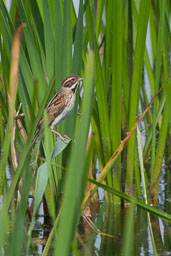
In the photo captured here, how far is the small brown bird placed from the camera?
3468 mm

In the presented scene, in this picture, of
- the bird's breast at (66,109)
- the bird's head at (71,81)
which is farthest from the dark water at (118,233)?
the bird's head at (71,81)

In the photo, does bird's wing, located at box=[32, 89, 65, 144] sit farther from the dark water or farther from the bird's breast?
the dark water

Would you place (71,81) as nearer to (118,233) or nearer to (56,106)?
(56,106)

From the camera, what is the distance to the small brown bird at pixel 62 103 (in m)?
3.47

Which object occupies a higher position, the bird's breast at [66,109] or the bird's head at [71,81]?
the bird's head at [71,81]

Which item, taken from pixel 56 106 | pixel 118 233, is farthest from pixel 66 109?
pixel 118 233

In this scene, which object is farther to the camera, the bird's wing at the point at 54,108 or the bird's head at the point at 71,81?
the bird's wing at the point at 54,108

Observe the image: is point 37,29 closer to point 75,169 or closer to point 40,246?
point 40,246

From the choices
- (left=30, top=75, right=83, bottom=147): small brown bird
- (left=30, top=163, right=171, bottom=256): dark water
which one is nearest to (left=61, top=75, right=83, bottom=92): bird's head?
(left=30, top=75, right=83, bottom=147): small brown bird

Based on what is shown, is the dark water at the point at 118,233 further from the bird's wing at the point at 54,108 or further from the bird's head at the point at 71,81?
the bird's head at the point at 71,81

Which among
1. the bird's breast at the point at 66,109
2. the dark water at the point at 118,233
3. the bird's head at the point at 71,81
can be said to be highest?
the bird's head at the point at 71,81

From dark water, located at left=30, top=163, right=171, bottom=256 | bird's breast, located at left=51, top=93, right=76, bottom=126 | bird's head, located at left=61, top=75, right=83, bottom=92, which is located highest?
bird's head, located at left=61, top=75, right=83, bottom=92

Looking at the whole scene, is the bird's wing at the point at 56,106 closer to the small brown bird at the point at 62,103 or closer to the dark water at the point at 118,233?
the small brown bird at the point at 62,103

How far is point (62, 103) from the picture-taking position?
3.58 m
